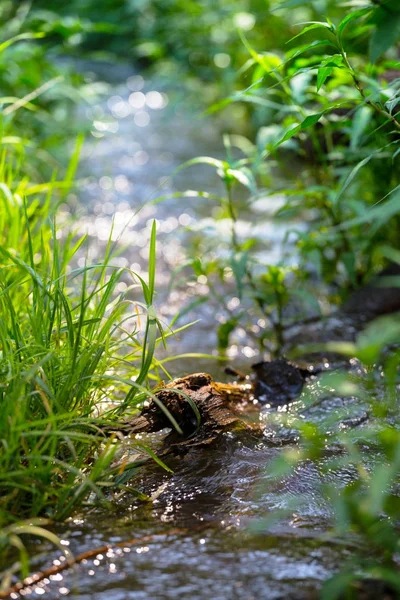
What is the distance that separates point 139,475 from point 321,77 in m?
1.04

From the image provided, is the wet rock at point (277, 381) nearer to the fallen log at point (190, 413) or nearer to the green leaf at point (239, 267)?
the fallen log at point (190, 413)

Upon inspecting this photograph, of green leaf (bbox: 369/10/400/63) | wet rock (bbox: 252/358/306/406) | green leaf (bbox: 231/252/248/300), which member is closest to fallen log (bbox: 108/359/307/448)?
wet rock (bbox: 252/358/306/406)

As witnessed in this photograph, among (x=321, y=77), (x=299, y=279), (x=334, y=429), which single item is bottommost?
(x=334, y=429)

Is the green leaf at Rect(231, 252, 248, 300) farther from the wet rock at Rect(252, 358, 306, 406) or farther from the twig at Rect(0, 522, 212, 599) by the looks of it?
the twig at Rect(0, 522, 212, 599)

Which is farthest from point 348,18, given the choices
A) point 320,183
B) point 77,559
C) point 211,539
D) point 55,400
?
point 320,183

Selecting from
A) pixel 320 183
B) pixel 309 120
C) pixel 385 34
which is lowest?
pixel 320 183

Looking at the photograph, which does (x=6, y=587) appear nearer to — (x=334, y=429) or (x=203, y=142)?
(x=334, y=429)

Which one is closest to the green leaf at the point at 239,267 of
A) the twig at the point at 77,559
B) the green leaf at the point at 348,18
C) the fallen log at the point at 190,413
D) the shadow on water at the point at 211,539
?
the fallen log at the point at 190,413

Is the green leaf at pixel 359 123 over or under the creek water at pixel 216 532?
over

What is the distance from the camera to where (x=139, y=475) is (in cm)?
176

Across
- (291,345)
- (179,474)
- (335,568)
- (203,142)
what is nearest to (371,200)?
(291,345)

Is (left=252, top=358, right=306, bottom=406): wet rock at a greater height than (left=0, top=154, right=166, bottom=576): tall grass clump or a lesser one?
lesser

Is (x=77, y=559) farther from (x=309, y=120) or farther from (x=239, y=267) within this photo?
(x=239, y=267)

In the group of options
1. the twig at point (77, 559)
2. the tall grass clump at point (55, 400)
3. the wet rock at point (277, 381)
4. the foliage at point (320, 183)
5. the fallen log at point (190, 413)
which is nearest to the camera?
the twig at point (77, 559)
